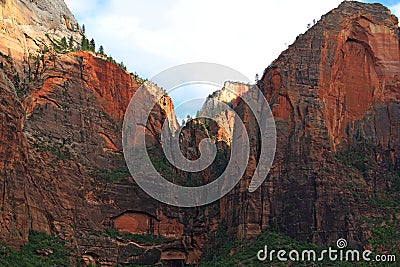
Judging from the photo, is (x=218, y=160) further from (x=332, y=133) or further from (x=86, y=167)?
(x=332, y=133)

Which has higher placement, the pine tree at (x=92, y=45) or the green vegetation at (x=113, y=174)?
the pine tree at (x=92, y=45)

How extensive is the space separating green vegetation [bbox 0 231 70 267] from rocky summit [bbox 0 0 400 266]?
19 cm

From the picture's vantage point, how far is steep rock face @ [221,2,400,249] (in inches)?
2881

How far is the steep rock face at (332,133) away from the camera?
73.2 m

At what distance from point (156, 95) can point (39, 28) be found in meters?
16.6

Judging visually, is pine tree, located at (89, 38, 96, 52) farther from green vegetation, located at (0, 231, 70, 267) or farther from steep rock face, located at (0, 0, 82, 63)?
green vegetation, located at (0, 231, 70, 267)

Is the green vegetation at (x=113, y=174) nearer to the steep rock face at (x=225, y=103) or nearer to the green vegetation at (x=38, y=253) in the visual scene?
the green vegetation at (x=38, y=253)

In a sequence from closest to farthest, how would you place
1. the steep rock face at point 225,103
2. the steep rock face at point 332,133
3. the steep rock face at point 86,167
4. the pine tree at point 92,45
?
1. the steep rock face at point 332,133
2. the steep rock face at point 86,167
3. the pine tree at point 92,45
4. the steep rock face at point 225,103

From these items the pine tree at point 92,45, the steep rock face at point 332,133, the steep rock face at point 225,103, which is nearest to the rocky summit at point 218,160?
the steep rock face at point 332,133

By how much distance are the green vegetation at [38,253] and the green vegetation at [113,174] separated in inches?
489

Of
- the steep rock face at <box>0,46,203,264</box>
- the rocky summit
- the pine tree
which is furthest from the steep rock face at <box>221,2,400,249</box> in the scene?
the pine tree

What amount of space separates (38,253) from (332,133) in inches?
1153

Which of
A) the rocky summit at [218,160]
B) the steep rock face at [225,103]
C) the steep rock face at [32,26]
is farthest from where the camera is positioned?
the steep rock face at [225,103]

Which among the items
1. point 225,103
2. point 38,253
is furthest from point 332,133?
point 225,103
